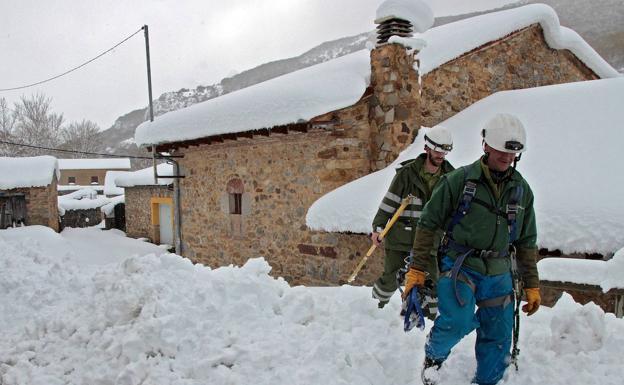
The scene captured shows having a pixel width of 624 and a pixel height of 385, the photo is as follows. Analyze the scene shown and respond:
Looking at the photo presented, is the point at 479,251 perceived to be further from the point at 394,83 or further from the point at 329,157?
the point at 329,157

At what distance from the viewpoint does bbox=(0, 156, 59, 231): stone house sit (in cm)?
1781

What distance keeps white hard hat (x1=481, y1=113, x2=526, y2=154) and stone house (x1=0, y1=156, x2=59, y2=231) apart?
19.8 meters

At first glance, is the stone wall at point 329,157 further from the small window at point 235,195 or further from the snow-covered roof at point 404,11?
the snow-covered roof at point 404,11

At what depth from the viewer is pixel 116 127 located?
7938 cm

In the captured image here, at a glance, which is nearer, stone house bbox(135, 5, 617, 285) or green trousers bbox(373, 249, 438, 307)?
green trousers bbox(373, 249, 438, 307)

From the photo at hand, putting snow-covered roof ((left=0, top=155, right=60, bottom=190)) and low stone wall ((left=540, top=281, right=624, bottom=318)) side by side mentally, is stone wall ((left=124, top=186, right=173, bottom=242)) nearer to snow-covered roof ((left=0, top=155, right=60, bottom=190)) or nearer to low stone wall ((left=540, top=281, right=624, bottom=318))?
snow-covered roof ((left=0, top=155, right=60, bottom=190))

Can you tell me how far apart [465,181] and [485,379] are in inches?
47.4

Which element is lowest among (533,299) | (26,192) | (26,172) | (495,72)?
(533,299)

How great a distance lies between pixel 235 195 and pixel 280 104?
263 centimetres

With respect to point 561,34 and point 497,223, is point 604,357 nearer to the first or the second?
point 497,223

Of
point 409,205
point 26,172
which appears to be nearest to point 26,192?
point 26,172

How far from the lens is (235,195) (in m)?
9.03

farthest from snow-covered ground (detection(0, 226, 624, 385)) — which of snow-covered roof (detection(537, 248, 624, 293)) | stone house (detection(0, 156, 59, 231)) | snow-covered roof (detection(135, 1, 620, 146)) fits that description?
stone house (detection(0, 156, 59, 231))

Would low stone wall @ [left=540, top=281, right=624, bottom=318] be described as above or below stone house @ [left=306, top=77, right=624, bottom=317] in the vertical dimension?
below
